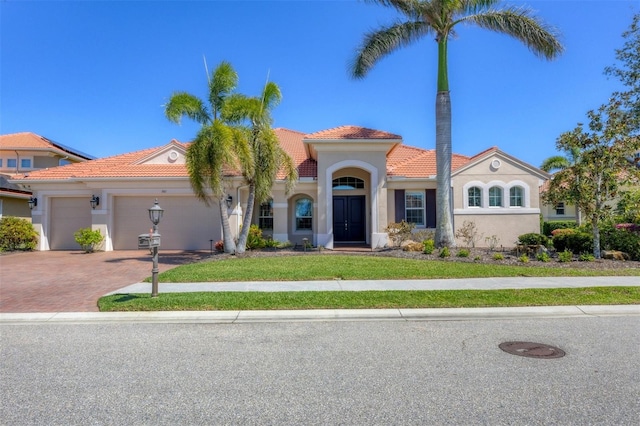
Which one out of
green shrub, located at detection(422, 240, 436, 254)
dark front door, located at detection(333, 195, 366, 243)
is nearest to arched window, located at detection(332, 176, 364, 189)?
dark front door, located at detection(333, 195, 366, 243)

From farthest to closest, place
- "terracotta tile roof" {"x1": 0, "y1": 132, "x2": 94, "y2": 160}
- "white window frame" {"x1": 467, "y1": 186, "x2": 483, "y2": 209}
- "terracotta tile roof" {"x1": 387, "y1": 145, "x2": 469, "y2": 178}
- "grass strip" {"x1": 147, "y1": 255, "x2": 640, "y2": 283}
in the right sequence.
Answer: "terracotta tile roof" {"x1": 0, "y1": 132, "x2": 94, "y2": 160}
"white window frame" {"x1": 467, "y1": 186, "x2": 483, "y2": 209}
"terracotta tile roof" {"x1": 387, "y1": 145, "x2": 469, "y2": 178}
"grass strip" {"x1": 147, "y1": 255, "x2": 640, "y2": 283}

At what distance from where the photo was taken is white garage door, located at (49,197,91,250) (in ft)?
62.8

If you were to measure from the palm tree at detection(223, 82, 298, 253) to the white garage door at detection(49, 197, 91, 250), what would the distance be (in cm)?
933

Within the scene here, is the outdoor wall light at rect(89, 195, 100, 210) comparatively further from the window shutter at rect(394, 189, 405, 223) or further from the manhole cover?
the manhole cover

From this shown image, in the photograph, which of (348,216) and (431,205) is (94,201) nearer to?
(348,216)

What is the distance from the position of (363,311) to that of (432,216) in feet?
40.0

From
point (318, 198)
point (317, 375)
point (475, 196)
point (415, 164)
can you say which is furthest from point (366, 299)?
point (475, 196)

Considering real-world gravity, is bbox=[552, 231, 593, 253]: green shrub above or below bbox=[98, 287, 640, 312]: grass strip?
above

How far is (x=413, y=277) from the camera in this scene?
10.6 meters

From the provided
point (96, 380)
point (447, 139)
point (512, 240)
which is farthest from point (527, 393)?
point (512, 240)

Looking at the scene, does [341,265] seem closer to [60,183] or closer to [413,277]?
[413,277]

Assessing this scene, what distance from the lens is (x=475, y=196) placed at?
62.0ft

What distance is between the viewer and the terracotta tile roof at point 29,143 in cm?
2973

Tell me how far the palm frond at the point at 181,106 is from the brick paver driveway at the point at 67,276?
530 centimetres
